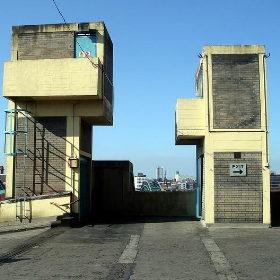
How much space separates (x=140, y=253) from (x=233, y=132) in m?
6.87

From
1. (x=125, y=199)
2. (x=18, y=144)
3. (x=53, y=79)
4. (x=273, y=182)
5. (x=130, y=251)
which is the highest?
(x=53, y=79)

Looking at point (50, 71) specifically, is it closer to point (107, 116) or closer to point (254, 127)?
point (107, 116)

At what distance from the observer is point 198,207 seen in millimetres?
17516

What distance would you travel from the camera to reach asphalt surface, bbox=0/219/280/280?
8234 millimetres

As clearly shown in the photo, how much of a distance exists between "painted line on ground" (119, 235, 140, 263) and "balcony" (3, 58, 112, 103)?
19.3 ft

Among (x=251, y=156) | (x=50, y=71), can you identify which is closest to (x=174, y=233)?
(x=251, y=156)

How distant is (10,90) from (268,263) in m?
11.0

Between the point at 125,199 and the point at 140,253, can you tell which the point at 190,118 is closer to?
the point at 125,199

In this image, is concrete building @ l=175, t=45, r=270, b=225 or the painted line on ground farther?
concrete building @ l=175, t=45, r=270, b=225

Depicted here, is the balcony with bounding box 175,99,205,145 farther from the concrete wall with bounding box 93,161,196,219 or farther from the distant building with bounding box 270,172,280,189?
the concrete wall with bounding box 93,161,196,219

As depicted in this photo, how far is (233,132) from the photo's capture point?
15484mm

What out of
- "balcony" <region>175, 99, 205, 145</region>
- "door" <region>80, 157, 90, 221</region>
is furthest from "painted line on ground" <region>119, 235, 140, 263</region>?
Result: "door" <region>80, 157, 90, 221</region>

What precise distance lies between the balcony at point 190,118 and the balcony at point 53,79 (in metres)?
3.09

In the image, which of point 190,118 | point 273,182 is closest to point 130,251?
point 190,118
